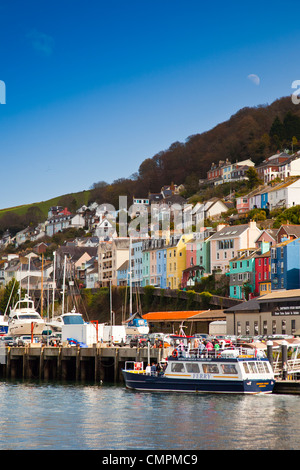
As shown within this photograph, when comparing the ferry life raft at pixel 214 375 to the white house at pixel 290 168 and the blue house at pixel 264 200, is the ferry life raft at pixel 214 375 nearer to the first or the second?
the blue house at pixel 264 200

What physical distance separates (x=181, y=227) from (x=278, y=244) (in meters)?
48.4

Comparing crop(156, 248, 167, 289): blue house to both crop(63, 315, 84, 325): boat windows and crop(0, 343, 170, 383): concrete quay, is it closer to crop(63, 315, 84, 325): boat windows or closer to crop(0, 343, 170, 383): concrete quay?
crop(63, 315, 84, 325): boat windows

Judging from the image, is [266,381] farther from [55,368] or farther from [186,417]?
[55,368]

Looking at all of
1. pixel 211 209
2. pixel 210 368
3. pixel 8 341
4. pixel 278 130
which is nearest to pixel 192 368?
pixel 210 368

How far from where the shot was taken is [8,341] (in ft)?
246

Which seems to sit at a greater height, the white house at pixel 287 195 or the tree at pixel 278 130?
the tree at pixel 278 130

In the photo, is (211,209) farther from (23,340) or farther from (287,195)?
(23,340)

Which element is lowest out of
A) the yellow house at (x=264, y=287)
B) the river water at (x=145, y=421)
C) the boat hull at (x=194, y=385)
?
the river water at (x=145, y=421)

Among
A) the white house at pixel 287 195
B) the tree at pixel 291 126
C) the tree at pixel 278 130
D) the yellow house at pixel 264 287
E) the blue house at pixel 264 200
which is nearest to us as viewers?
the yellow house at pixel 264 287

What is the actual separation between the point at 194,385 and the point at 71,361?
60.4ft

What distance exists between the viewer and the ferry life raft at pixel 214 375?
157 ft

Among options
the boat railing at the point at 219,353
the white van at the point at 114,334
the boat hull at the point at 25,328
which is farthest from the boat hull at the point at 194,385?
the boat hull at the point at 25,328

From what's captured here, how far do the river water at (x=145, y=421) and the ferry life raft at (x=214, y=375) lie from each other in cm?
77
